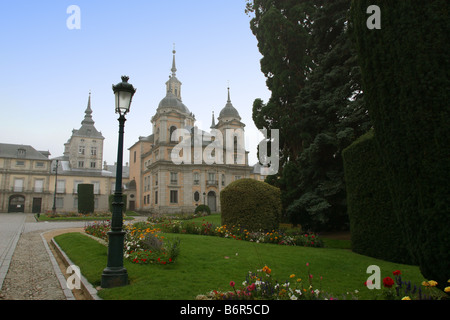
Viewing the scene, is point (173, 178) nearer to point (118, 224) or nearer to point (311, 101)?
point (311, 101)

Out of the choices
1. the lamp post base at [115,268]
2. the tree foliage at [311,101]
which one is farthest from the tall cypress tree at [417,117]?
the tree foliage at [311,101]

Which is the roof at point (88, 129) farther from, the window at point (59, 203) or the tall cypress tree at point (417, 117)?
the tall cypress tree at point (417, 117)

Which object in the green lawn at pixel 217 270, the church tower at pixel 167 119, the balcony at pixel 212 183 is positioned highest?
the church tower at pixel 167 119

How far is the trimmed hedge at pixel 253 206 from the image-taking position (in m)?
14.2

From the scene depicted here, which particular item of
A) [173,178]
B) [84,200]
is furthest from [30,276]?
[173,178]

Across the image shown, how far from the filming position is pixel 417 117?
14.7 ft

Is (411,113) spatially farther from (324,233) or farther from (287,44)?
(287,44)

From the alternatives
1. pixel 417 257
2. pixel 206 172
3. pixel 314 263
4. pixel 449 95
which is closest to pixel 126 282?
pixel 314 263

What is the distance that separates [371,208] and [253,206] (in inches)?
237

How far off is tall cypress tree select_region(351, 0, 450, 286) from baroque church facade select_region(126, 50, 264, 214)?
36.5 meters

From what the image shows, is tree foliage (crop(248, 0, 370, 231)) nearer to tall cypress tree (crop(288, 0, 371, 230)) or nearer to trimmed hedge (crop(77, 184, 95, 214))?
tall cypress tree (crop(288, 0, 371, 230))

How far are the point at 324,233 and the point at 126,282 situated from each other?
40.1 feet

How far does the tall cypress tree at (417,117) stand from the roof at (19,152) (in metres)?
57.4

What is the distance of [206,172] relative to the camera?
148ft
